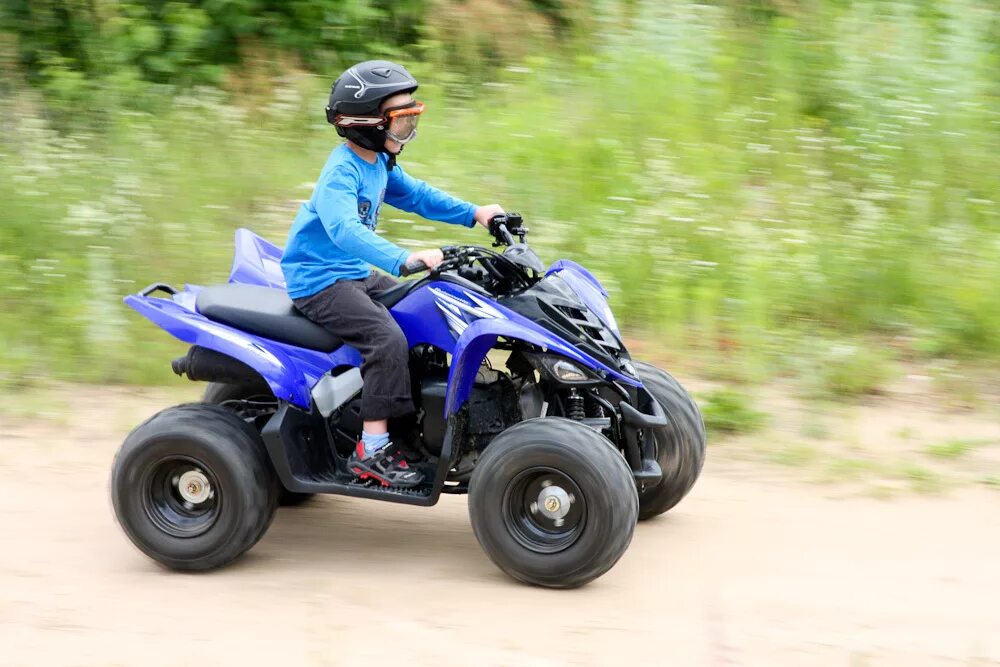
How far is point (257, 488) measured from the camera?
5.05 metres

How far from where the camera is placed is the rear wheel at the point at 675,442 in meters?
5.41

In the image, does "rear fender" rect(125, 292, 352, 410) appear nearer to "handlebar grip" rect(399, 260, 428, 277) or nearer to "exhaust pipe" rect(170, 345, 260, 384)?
"exhaust pipe" rect(170, 345, 260, 384)

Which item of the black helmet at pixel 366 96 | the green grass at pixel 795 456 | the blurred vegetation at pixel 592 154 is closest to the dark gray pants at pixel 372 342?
the black helmet at pixel 366 96

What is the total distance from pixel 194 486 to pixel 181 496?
0.09m

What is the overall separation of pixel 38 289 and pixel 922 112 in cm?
→ 628

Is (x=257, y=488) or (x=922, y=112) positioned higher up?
(x=922, y=112)

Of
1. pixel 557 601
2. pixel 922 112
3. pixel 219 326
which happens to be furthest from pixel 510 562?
pixel 922 112

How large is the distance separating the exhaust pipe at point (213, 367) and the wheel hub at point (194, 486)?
420 mm

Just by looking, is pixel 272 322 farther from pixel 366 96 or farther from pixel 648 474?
pixel 648 474

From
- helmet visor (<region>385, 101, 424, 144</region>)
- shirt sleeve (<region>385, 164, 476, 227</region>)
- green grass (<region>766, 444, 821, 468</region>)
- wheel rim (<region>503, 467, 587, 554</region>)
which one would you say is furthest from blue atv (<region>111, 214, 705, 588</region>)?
green grass (<region>766, 444, 821, 468</region>)

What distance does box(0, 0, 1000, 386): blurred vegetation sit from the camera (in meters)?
7.76

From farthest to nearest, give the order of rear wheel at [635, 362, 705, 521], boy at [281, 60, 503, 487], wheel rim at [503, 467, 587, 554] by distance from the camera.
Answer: rear wheel at [635, 362, 705, 521] < boy at [281, 60, 503, 487] < wheel rim at [503, 467, 587, 554]

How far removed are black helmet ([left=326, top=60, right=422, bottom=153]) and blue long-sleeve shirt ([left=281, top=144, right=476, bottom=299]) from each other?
0.14 metres

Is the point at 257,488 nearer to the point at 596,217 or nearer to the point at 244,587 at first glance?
the point at 244,587
